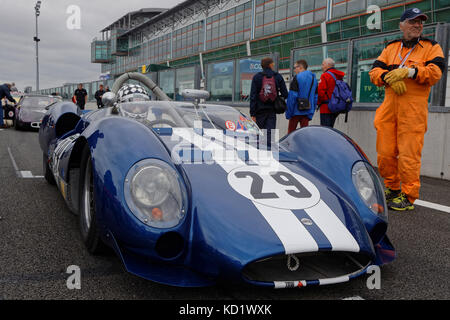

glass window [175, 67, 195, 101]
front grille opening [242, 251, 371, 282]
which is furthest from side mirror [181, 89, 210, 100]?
glass window [175, 67, 195, 101]

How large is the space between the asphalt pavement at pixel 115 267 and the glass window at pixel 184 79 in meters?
9.54

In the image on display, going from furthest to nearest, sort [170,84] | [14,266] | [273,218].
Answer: [170,84] → [14,266] → [273,218]

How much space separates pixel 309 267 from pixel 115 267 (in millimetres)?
1018

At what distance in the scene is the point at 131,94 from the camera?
4203mm

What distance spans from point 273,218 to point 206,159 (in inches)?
27.1

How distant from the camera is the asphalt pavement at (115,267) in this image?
1938mm

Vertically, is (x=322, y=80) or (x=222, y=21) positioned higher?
(x=222, y=21)

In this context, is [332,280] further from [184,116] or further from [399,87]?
[399,87]

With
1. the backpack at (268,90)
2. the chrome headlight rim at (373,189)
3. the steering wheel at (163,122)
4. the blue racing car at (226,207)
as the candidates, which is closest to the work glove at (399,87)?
the blue racing car at (226,207)

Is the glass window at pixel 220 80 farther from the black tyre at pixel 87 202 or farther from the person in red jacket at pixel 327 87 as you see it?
the black tyre at pixel 87 202

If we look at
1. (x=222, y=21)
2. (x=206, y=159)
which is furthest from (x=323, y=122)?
(x=222, y=21)

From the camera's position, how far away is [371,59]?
23.5 ft

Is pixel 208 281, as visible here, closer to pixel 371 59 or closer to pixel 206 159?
pixel 206 159
